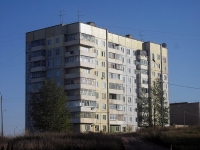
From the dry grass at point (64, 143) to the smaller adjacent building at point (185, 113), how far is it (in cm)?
7226

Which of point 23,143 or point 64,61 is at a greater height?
point 64,61

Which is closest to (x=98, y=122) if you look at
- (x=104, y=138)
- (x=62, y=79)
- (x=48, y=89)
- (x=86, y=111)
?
(x=86, y=111)

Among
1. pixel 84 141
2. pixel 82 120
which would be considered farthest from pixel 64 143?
pixel 82 120

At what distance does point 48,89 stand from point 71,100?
931 inches

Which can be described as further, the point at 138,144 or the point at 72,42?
the point at 72,42

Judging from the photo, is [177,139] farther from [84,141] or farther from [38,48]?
[38,48]

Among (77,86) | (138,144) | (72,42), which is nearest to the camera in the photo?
(138,144)

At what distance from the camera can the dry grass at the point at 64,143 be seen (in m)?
36.5

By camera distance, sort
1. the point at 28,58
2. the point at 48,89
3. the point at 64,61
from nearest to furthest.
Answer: the point at 48,89 → the point at 64,61 → the point at 28,58

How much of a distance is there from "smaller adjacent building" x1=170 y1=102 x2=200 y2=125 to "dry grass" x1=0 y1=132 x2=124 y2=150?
72.3 m

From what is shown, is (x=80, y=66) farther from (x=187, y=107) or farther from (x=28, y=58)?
→ (x=187, y=107)

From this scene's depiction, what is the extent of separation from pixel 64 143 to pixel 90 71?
4835cm

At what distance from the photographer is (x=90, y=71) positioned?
84938 mm

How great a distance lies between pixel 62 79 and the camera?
83125 mm
